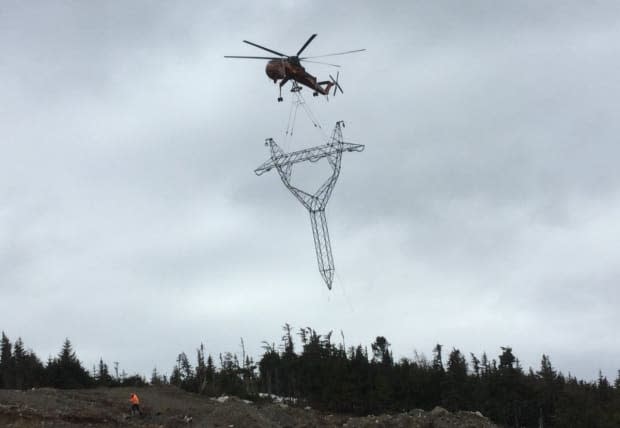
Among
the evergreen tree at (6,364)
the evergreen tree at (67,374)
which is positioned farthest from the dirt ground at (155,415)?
the evergreen tree at (6,364)

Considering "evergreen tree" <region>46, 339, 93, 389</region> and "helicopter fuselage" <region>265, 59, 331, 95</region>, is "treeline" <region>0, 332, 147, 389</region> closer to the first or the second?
"evergreen tree" <region>46, 339, 93, 389</region>

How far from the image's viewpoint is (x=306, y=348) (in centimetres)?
10450

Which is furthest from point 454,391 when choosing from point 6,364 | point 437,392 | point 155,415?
point 6,364

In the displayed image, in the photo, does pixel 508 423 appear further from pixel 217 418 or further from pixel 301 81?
pixel 301 81

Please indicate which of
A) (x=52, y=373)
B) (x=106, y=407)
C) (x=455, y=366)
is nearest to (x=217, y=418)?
(x=106, y=407)

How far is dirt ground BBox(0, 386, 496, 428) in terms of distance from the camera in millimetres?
46719

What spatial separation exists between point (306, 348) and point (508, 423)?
31.5 meters

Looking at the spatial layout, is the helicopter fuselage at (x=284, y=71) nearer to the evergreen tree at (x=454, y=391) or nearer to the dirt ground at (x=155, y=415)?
the dirt ground at (x=155, y=415)

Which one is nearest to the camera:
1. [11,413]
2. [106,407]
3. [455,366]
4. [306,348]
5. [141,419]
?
[11,413]

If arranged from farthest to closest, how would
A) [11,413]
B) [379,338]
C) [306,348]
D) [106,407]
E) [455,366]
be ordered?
[379,338]
[306,348]
[455,366]
[106,407]
[11,413]

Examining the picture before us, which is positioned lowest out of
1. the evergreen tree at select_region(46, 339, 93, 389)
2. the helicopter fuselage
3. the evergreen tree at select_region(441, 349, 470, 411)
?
the evergreen tree at select_region(441, 349, 470, 411)

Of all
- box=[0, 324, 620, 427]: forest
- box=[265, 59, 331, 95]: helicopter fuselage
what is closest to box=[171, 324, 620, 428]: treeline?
box=[0, 324, 620, 427]: forest

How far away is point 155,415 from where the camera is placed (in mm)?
52656

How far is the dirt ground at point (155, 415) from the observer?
46719mm
